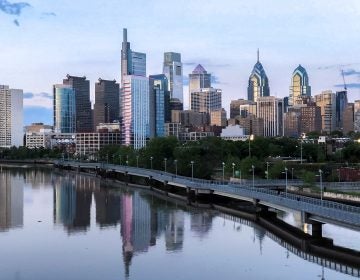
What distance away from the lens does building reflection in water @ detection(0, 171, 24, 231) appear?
221 feet

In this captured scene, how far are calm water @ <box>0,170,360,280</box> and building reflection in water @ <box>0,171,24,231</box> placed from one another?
138 millimetres

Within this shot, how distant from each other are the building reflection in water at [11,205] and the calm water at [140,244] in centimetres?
14

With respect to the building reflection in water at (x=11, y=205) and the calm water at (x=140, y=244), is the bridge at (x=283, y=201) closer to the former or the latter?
the calm water at (x=140, y=244)

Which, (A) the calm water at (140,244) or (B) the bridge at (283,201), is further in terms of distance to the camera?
(B) the bridge at (283,201)

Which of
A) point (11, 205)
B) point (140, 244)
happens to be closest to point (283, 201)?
point (140, 244)

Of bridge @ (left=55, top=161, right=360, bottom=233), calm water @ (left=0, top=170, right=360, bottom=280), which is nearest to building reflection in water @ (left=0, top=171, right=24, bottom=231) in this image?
calm water @ (left=0, top=170, right=360, bottom=280)

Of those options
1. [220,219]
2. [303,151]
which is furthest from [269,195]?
[303,151]

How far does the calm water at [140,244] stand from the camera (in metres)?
44.2

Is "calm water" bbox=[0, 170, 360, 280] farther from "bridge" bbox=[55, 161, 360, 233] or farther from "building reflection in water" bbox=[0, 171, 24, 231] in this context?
"bridge" bbox=[55, 161, 360, 233]

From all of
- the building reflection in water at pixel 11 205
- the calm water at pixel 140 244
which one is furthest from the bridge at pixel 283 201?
the building reflection in water at pixel 11 205

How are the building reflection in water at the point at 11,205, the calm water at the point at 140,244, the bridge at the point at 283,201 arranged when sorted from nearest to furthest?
the calm water at the point at 140,244 < the bridge at the point at 283,201 < the building reflection in water at the point at 11,205

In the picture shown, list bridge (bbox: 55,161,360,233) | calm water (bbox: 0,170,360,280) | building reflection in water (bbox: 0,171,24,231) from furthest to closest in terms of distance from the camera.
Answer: building reflection in water (bbox: 0,171,24,231) → bridge (bbox: 55,161,360,233) → calm water (bbox: 0,170,360,280)

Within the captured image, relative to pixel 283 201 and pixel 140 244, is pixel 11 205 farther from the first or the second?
pixel 283 201

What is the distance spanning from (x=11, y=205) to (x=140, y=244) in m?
36.4
